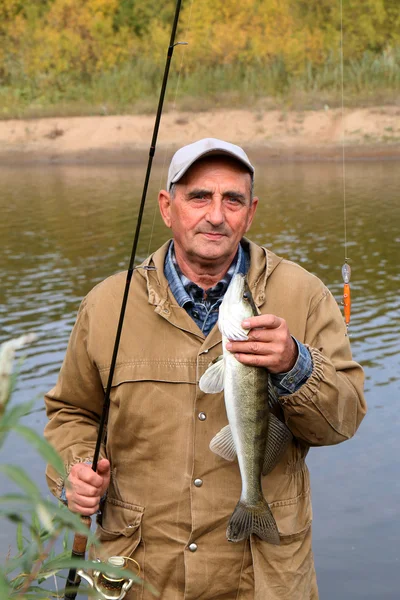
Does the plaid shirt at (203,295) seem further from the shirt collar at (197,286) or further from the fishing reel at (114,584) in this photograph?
the fishing reel at (114,584)

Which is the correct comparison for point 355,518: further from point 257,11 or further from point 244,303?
point 257,11

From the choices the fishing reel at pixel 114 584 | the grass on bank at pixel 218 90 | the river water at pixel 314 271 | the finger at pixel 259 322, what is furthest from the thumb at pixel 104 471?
the grass on bank at pixel 218 90

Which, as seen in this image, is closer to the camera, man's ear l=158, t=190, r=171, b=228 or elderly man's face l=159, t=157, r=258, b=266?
elderly man's face l=159, t=157, r=258, b=266

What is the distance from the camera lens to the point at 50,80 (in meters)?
39.3

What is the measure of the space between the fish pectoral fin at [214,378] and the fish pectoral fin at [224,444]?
14 centimetres

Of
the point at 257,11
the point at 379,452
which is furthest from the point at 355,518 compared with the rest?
the point at 257,11

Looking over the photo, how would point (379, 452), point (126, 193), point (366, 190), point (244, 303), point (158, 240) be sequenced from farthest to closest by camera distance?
1. point (126, 193)
2. point (366, 190)
3. point (158, 240)
4. point (379, 452)
5. point (244, 303)

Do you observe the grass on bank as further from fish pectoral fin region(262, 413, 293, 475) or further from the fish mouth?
the fish mouth

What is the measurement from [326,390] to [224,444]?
341 mm

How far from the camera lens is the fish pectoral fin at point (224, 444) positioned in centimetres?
307

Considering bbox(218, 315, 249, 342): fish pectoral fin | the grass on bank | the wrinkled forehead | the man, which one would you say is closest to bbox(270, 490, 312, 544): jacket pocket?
the man

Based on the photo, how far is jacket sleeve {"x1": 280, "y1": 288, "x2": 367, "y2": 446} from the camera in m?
2.95

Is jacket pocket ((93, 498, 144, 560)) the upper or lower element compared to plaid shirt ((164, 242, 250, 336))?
lower

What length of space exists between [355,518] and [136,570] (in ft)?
12.5
